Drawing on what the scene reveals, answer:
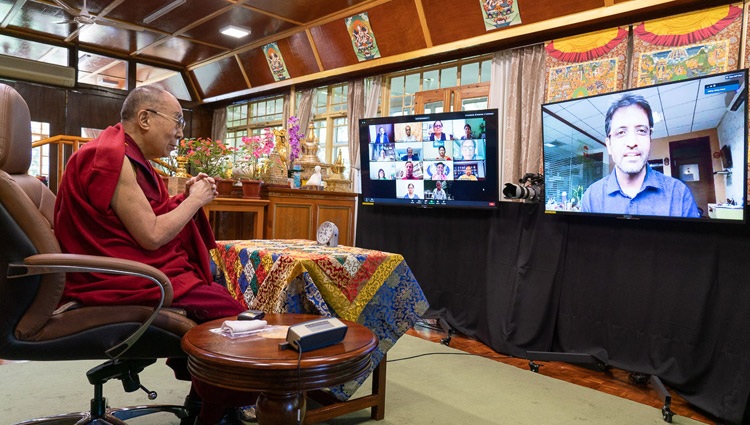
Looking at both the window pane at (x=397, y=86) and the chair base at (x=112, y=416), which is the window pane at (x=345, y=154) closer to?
the window pane at (x=397, y=86)

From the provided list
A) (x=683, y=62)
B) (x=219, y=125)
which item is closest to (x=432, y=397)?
(x=683, y=62)

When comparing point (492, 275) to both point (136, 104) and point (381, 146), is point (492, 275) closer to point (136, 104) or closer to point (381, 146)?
point (381, 146)

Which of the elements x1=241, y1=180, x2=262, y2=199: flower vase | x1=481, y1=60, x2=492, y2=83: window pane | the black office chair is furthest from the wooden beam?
the black office chair

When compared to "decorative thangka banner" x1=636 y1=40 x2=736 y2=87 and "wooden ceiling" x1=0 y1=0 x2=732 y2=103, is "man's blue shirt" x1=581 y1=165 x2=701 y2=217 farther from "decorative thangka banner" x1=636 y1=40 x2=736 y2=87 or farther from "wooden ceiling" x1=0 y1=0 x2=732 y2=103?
"wooden ceiling" x1=0 y1=0 x2=732 y2=103

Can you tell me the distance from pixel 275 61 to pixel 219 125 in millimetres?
2369

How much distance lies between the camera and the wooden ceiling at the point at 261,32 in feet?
13.3

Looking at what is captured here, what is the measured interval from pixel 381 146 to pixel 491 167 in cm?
99

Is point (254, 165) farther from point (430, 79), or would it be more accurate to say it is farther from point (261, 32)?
point (261, 32)

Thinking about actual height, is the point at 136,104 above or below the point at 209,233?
above

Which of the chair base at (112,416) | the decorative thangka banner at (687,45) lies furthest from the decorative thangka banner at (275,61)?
the chair base at (112,416)

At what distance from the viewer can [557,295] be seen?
3182 millimetres

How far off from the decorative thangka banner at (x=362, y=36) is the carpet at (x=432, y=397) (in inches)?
132

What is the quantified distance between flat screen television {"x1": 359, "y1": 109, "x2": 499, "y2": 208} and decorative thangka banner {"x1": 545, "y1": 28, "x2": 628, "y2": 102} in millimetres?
819

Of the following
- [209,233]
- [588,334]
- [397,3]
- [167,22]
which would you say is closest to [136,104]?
[209,233]
